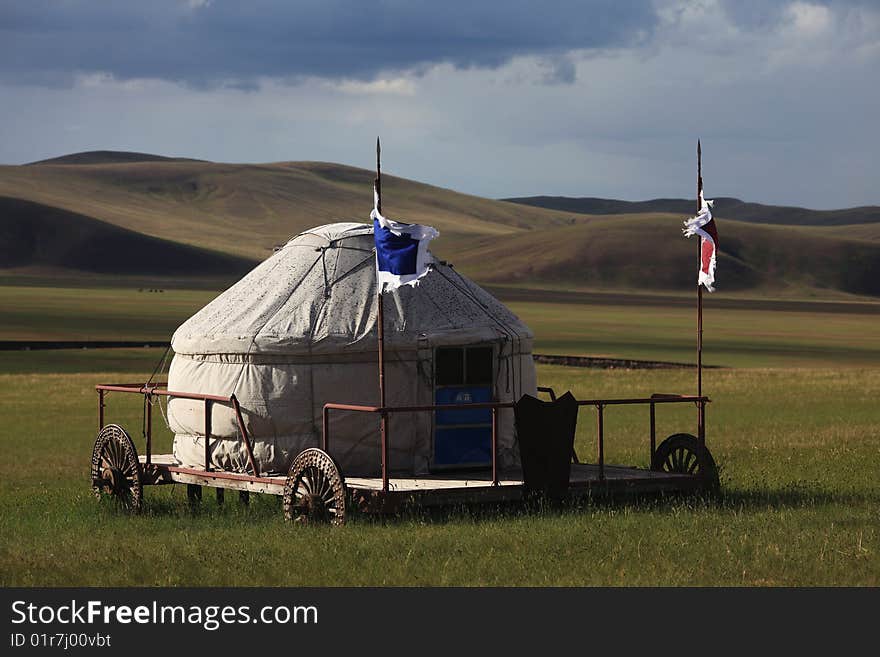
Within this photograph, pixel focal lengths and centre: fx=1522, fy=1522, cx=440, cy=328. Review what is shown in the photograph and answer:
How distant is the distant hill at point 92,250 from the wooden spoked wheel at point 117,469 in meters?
164

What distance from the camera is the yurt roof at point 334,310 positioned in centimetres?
1658

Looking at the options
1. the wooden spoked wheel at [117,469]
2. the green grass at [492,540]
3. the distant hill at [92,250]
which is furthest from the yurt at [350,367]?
the distant hill at [92,250]

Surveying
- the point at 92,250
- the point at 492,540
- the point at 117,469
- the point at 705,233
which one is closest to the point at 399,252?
the point at 492,540

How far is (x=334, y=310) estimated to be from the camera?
1691cm

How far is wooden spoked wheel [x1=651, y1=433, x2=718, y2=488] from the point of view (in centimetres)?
1675

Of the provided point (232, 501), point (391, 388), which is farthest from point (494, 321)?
point (232, 501)

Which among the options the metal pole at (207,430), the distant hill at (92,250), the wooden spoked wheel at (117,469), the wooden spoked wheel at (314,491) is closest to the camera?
the wooden spoked wheel at (314,491)

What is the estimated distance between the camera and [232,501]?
60.9 feet

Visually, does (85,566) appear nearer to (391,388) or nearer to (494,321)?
(391,388)

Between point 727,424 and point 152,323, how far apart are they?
169 ft

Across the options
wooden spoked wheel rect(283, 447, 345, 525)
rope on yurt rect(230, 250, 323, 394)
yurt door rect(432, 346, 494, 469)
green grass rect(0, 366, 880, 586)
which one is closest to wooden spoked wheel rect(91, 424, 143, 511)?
green grass rect(0, 366, 880, 586)

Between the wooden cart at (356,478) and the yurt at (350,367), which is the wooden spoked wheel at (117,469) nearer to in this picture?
the wooden cart at (356,478)

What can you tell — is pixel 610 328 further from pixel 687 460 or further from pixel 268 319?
pixel 268 319

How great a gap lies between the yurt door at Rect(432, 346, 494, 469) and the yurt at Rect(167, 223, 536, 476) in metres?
0.01
